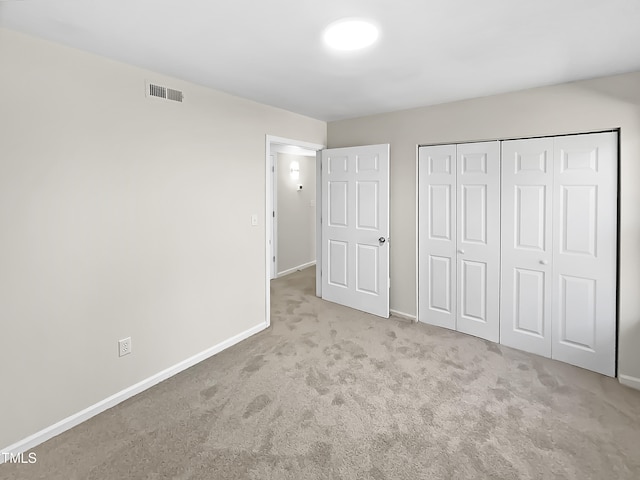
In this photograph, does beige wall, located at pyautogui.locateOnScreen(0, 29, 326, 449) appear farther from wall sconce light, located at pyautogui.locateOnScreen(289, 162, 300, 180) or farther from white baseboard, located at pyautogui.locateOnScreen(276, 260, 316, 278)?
wall sconce light, located at pyautogui.locateOnScreen(289, 162, 300, 180)

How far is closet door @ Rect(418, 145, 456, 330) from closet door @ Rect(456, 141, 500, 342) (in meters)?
0.08

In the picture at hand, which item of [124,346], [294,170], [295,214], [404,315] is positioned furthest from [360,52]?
[295,214]

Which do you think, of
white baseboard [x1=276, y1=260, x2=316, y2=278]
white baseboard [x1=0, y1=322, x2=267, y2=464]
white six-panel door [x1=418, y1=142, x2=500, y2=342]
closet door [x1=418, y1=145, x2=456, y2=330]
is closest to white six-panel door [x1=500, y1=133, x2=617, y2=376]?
white six-panel door [x1=418, y1=142, x2=500, y2=342]

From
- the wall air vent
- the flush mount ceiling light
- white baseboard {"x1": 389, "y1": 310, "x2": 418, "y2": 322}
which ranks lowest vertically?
white baseboard {"x1": 389, "y1": 310, "x2": 418, "y2": 322}

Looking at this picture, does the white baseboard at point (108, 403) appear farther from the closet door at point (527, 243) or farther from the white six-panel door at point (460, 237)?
the closet door at point (527, 243)

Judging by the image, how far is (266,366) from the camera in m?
2.85

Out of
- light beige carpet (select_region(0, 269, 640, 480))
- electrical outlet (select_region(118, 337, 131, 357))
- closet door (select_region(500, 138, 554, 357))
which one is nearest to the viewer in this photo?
light beige carpet (select_region(0, 269, 640, 480))

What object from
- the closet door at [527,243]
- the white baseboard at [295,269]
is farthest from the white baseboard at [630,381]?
the white baseboard at [295,269]

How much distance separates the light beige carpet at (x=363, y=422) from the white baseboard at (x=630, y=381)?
0.23ft

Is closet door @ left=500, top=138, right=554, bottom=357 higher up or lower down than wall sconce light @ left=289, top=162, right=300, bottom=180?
lower down

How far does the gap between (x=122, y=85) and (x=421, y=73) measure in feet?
6.86

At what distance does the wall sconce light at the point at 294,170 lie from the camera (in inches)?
238

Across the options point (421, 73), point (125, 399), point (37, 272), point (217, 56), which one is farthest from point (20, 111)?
→ point (421, 73)

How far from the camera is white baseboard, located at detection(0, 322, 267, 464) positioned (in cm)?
196
